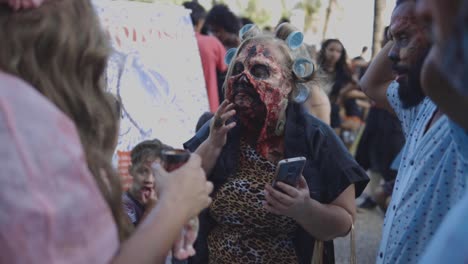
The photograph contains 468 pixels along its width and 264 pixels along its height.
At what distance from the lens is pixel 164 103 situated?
4332mm

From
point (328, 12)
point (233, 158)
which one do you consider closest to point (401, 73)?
point (233, 158)

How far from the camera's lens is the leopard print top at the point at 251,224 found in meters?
2.42

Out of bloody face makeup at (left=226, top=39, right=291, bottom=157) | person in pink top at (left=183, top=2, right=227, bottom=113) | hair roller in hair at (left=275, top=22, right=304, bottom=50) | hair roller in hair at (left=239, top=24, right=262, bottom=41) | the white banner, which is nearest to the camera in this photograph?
bloody face makeup at (left=226, top=39, right=291, bottom=157)

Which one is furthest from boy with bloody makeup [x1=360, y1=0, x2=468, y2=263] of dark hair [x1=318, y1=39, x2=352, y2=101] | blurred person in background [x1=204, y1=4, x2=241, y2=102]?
dark hair [x1=318, y1=39, x2=352, y2=101]

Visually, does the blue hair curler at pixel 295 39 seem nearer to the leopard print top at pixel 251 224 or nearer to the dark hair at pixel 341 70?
the leopard print top at pixel 251 224

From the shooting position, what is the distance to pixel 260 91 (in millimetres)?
2512

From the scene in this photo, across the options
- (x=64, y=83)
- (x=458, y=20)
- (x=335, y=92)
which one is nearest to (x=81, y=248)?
(x=64, y=83)

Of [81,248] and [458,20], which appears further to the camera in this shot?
[81,248]

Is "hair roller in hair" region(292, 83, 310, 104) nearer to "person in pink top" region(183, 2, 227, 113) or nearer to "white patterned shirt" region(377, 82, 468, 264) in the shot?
"white patterned shirt" region(377, 82, 468, 264)

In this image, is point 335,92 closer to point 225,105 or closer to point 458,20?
point 225,105

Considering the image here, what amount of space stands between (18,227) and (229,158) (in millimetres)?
1432

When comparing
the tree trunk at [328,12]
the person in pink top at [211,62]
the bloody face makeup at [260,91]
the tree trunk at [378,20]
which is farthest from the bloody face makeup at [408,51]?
the tree trunk at [328,12]

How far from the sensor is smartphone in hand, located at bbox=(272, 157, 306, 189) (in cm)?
218

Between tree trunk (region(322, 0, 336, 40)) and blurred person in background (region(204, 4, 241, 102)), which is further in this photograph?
tree trunk (region(322, 0, 336, 40))
